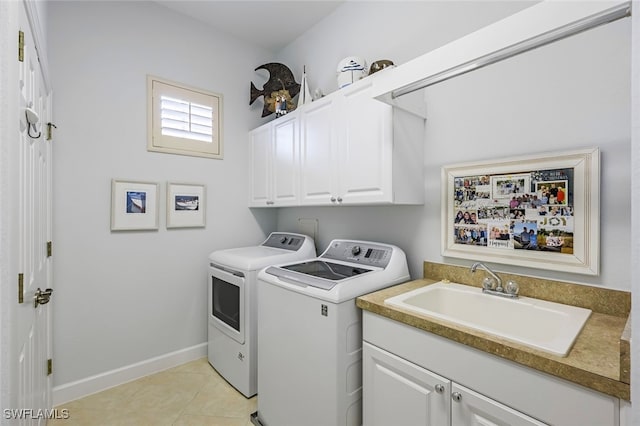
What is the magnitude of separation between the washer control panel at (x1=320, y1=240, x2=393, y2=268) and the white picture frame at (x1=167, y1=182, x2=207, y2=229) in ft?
4.02

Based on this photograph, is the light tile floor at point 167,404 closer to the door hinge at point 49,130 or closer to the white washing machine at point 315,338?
the white washing machine at point 315,338

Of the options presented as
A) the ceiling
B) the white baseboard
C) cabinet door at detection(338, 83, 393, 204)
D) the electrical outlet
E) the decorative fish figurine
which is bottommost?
the white baseboard

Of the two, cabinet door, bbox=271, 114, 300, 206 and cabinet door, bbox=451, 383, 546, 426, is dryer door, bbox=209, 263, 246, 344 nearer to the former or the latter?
cabinet door, bbox=271, 114, 300, 206

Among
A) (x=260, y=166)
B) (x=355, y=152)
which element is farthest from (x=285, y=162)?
(x=355, y=152)

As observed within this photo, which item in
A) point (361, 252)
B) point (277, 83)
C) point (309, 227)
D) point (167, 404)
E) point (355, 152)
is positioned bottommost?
point (167, 404)

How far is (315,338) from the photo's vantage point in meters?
1.50

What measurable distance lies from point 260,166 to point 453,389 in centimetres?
227

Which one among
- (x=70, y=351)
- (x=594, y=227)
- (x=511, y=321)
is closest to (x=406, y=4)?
(x=594, y=227)

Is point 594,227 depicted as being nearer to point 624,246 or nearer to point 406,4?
point 624,246

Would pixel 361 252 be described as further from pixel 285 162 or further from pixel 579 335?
pixel 579 335

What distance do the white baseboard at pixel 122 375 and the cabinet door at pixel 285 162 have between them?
1.53m

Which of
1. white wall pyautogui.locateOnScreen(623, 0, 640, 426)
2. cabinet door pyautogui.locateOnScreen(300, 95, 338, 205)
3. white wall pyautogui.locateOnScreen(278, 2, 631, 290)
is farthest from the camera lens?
cabinet door pyautogui.locateOnScreen(300, 95, 338, 205)

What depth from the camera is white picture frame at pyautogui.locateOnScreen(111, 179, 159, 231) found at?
2230 millimetres

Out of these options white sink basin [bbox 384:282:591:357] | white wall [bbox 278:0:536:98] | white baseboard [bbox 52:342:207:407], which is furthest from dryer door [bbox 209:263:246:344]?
white wall [bbox 278:0:536:98]
